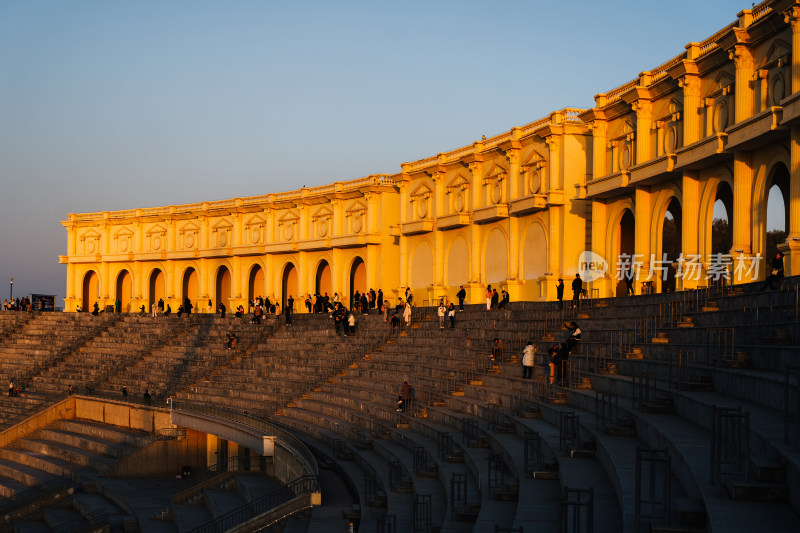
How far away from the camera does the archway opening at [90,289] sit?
2734 inches

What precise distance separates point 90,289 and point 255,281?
16.8 meters

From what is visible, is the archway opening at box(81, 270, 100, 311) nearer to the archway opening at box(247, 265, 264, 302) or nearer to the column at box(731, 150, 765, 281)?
the archway opening at box(247, 265, 264, 302)

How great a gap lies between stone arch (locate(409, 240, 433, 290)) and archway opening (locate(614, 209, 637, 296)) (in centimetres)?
1304

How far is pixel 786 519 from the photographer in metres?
8.21

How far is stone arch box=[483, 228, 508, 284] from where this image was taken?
41000 mm

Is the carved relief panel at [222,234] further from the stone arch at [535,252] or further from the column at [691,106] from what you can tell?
the column at [691,106]

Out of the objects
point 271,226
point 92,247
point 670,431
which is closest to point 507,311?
point 670,431

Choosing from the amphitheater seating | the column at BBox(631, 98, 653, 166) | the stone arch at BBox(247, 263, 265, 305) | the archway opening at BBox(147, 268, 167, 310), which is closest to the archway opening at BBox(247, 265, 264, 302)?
the stone arch at BBox(247, 263, 265, 305)

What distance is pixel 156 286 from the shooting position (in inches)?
2657

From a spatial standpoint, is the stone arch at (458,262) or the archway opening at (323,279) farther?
the archway opening at (323,279)

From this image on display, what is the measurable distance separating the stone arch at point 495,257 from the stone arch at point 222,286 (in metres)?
25.3

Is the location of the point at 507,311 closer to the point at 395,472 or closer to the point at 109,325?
the point at 395,472

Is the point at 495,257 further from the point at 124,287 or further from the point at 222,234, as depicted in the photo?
the point at 124,287

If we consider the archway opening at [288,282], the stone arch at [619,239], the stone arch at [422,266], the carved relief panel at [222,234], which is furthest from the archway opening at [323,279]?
the stone arch at [619,239]
